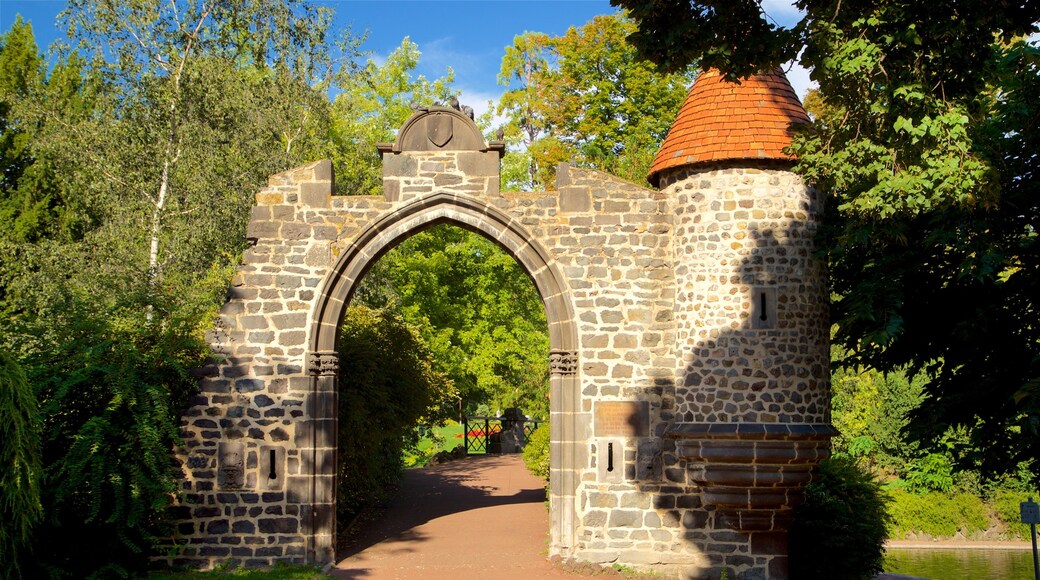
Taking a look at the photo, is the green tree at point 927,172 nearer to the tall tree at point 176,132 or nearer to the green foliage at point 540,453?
the green foliage at point 540,453

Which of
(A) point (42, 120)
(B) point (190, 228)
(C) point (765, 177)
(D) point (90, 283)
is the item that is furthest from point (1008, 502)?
(A) point (42, 120)

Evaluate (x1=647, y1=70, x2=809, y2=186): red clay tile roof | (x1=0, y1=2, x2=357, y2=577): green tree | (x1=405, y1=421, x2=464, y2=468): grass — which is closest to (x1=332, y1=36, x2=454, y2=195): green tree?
(x1=0, y1=2, x2=357, y2=577): green tree

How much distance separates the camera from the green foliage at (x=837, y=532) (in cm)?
1027

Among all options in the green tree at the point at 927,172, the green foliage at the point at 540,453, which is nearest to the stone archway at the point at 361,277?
the green tree at the point at 927,172

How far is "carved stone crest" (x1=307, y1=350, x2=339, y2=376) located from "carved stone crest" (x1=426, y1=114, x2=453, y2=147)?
108 inches

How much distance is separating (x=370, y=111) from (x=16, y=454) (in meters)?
17.9

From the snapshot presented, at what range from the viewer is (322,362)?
33.5 feet

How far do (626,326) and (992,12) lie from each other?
4894mm

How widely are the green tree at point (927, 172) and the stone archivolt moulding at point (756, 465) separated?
1210 millimetres

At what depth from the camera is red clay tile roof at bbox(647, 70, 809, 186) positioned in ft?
32.2

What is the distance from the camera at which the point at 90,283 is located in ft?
52.2

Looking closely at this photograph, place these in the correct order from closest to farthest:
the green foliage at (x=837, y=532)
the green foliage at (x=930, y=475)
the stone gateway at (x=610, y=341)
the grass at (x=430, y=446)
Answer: the stone gateway at (x=610, y=341) < the green foliage at (x=837, y=532) < the green foliage at (x=930, y=475) < the grass at (x=430, y=446)

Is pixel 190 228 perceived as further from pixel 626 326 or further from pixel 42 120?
pixel 626 326

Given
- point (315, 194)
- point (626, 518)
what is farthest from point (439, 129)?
point (626, 518)
